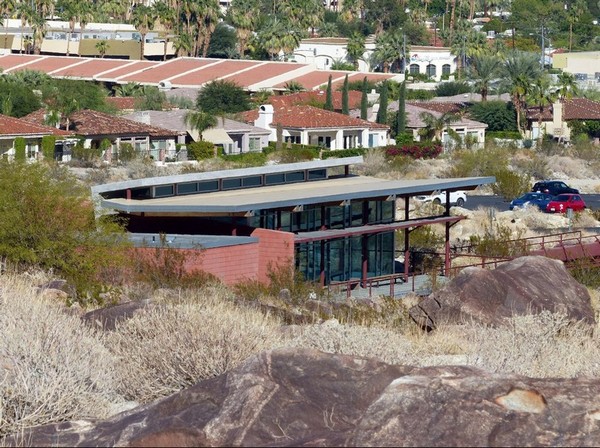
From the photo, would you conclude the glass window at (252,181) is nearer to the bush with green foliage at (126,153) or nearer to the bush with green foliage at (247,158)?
the bush with green foliage at (247,158)

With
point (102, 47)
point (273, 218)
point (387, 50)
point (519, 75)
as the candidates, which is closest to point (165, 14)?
point (102, 47)

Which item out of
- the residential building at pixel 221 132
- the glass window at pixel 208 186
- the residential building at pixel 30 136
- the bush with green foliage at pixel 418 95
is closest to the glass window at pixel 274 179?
the glass window at pixel 208 186

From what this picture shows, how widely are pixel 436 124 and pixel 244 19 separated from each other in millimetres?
56516

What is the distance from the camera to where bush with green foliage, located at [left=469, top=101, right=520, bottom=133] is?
308 ft

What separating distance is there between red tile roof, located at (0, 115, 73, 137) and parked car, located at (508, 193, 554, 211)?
24.1 metres

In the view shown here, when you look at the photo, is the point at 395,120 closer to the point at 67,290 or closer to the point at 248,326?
the point at 67,290

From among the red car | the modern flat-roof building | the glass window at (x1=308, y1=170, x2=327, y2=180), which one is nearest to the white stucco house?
the red car

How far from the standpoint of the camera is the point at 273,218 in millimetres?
36469

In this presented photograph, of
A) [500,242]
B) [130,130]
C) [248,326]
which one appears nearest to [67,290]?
[248,326]

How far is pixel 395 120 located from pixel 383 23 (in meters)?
87.5

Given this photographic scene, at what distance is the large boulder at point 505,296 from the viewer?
90.0 feet

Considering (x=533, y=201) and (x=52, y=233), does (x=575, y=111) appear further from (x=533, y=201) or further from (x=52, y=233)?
(x=52, y=233)

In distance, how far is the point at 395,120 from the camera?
90750 mm

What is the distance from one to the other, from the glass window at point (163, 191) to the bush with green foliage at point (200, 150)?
3823 centimetres
